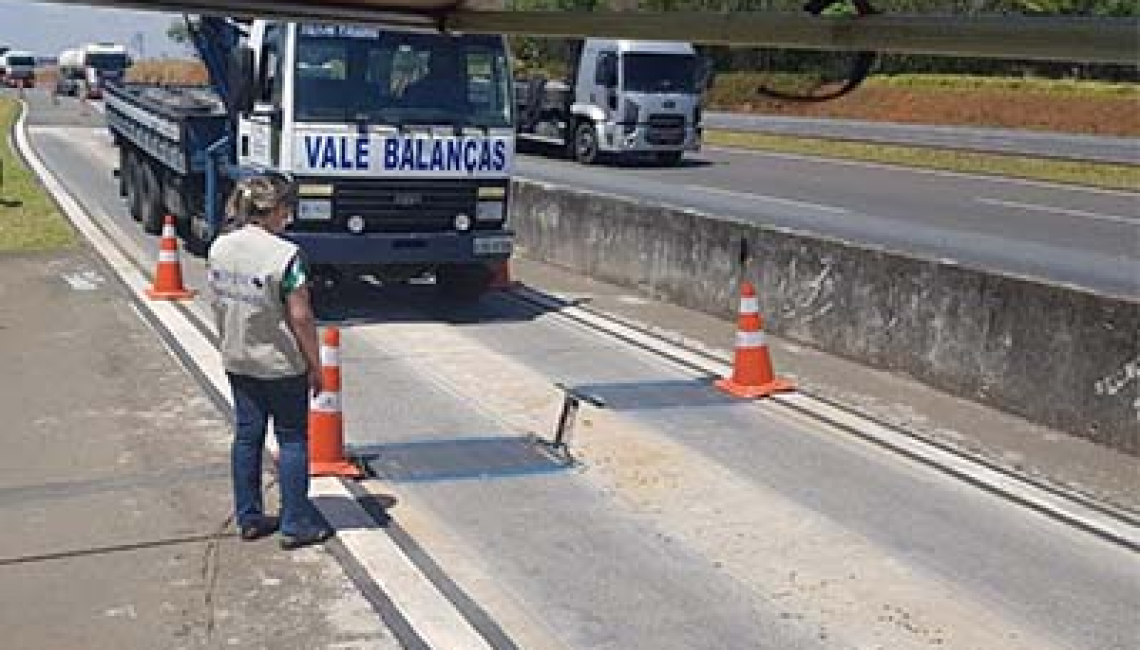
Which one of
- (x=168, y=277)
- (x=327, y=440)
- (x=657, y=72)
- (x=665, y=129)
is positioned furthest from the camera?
(x=665, y=129)

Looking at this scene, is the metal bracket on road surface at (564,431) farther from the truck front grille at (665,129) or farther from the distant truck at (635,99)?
the truck front grille at (665,129)

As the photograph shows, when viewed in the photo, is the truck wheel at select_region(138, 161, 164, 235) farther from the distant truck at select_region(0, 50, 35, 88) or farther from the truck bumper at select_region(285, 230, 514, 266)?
the distant truck at select_region(0, 50, 35, 88)

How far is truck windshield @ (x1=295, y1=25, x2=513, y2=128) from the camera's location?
11.1 meters

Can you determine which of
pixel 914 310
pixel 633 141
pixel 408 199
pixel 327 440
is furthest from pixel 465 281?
pixel 633 141

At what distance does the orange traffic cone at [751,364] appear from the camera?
8.95 metres

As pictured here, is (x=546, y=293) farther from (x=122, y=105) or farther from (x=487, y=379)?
(x=122, y=105)

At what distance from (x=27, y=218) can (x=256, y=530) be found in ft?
40.4

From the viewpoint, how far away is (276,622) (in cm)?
509

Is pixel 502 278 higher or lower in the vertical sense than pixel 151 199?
lower

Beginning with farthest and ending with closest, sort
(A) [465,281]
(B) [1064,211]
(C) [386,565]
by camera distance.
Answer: (B) [1064,211] < (A) [465,281] < (C) [386,565]

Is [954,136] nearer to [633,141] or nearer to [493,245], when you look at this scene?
[633,141]

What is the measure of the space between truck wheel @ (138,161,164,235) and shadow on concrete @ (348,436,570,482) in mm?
9351

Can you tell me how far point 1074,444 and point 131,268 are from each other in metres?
9.35

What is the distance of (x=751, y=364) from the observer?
29.6 ft
